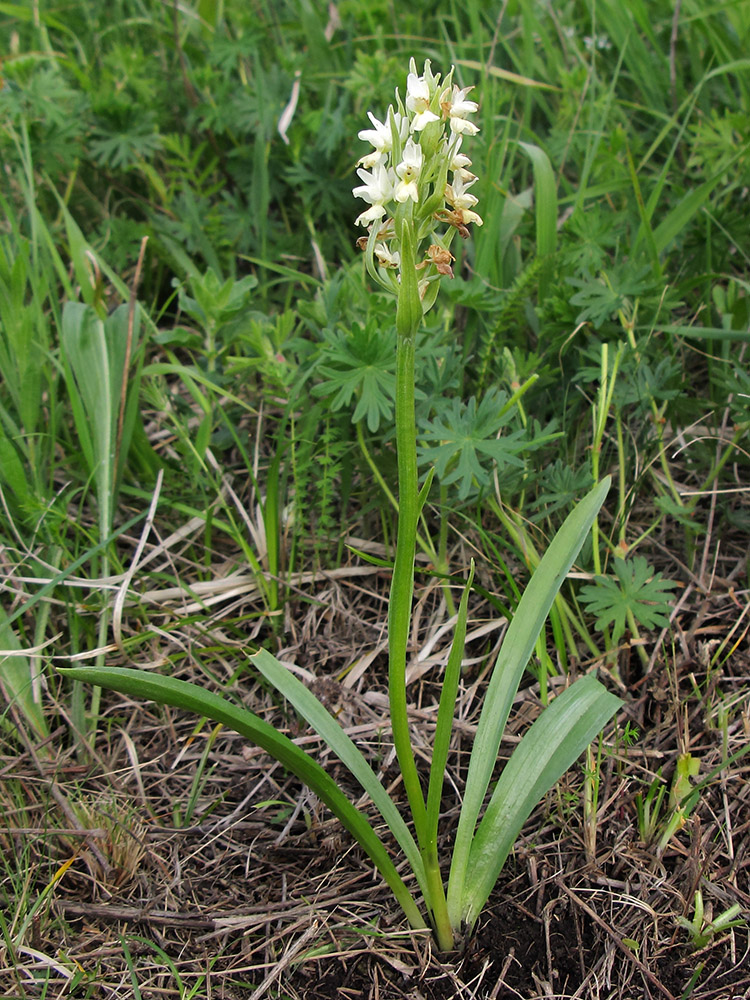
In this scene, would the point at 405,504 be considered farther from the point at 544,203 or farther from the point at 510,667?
the point at 544,203

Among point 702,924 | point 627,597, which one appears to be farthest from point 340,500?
point 702,924

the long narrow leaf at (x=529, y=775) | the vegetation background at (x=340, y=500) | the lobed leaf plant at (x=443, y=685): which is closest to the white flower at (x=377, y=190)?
the lobed leaf plant at (x=443, y=685)

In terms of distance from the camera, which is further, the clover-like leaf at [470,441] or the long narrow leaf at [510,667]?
the clover-like leaf at [470,441]

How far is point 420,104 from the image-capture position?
131 centimetres

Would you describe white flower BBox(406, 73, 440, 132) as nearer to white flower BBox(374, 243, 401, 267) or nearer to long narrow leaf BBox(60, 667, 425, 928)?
white flower BBox(374, 243, 401, 267)

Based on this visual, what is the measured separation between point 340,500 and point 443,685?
101 cm

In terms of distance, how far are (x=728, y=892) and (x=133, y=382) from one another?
2.09 meters

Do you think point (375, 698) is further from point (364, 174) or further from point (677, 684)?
point (364, 174)

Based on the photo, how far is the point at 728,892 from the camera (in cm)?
175

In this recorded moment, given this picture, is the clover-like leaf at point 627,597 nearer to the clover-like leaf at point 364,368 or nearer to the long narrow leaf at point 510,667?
the long narrow leaf at point 510,667

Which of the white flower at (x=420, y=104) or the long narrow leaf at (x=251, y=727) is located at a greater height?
the white flower at (x=420, y=104)

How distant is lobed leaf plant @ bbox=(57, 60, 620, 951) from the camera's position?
1.36 meters

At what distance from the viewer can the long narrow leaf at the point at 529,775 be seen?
1.68 meters

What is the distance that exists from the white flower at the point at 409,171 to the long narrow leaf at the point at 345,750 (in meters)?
0.92
